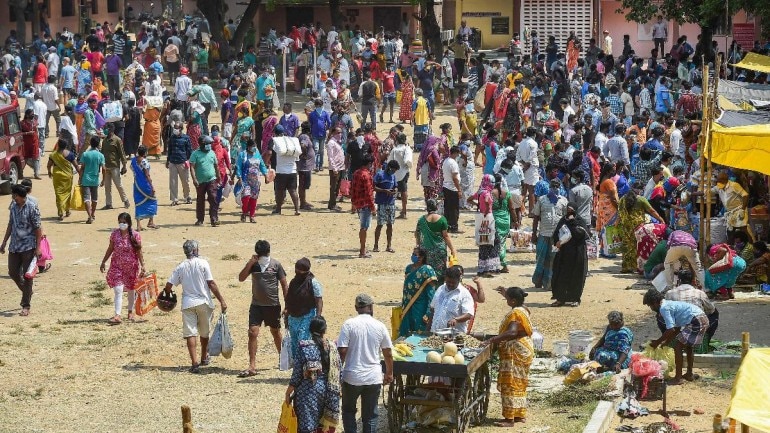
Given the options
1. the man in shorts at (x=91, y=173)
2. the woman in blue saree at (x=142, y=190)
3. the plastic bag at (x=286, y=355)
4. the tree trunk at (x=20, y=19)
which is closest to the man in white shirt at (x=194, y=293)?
the plastic bag at (x=286, y=355)

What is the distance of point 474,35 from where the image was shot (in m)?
46.3

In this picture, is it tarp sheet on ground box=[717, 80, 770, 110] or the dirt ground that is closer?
the dirt ground

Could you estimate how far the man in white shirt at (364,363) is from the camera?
465 inches

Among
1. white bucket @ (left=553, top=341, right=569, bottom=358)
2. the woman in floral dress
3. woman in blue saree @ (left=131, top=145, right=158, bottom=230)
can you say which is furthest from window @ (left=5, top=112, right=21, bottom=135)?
white bucket @ (left=553, top=341, right=569, bottom=358)

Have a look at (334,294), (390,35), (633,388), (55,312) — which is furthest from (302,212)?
(390,35)

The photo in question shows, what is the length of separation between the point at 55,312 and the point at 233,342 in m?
3.08

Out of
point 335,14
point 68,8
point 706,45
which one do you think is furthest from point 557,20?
point 68,8

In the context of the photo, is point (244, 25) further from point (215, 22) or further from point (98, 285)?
point (98, 285)

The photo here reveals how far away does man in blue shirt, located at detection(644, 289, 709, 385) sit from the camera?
13.8m

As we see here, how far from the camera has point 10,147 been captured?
25.6 m

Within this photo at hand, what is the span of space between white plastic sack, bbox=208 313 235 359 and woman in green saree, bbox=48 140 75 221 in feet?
29.5

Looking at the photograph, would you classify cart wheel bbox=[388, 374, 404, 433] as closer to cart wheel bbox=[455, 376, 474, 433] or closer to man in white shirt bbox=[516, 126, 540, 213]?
cart wheel bbox=[455, 376, 474, 433]

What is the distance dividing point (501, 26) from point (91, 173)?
2652 centimetres

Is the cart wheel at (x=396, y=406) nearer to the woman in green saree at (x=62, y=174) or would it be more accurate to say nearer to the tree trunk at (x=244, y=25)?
the woman in green saree at (x=62, y=174)
